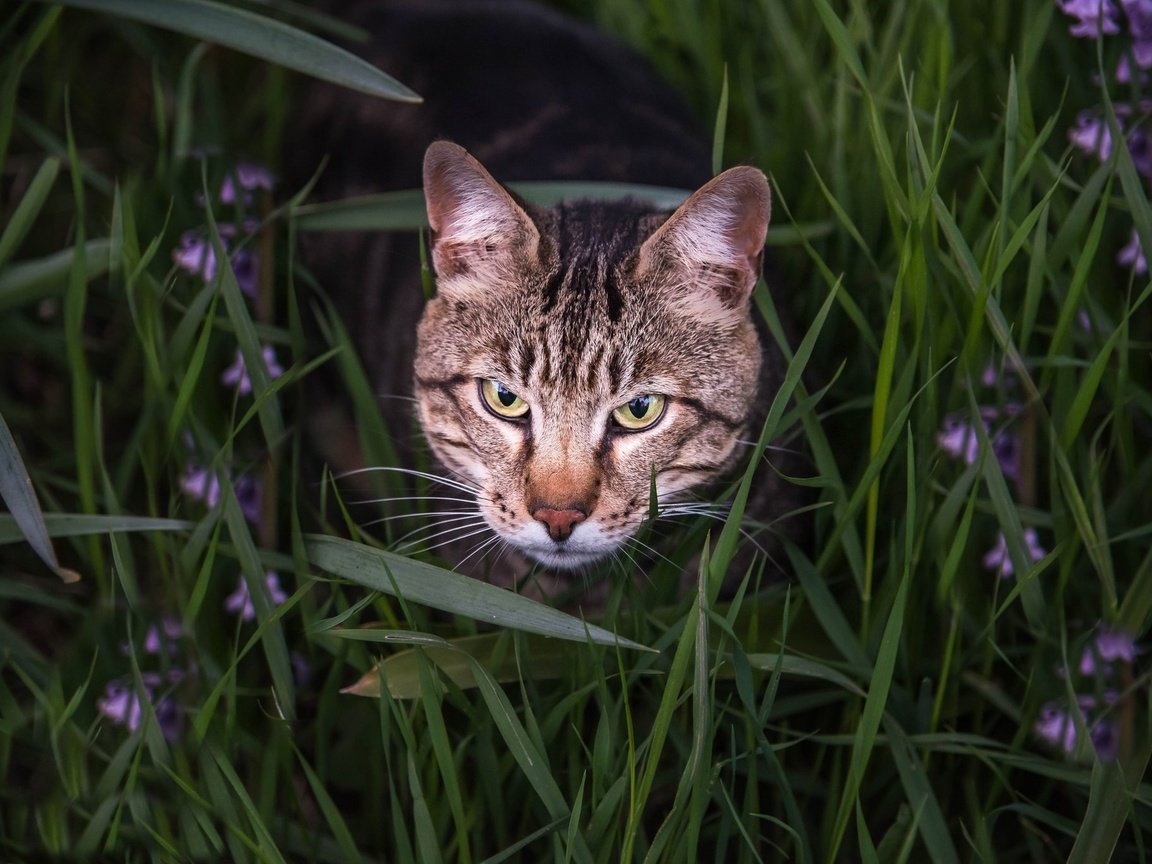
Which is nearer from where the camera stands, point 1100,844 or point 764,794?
point 1100,844

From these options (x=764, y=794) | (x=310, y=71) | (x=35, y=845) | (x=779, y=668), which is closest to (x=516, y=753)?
(x=779, y=668)

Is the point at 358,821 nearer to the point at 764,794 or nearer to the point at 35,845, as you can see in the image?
the point at 35,845

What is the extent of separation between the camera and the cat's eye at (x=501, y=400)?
6.85ft

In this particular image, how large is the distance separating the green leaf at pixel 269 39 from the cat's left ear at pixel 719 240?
56 centimetres

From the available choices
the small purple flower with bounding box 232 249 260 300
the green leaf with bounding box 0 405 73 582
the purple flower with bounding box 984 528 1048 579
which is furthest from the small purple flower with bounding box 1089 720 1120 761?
the small purple flower with bounding box 232 249 260 300

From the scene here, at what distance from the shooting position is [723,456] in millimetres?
2104

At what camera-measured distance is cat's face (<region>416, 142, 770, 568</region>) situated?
6.42 feet

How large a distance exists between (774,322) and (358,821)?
122 cm

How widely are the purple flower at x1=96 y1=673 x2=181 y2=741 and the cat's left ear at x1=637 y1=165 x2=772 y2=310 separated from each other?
1.17 m

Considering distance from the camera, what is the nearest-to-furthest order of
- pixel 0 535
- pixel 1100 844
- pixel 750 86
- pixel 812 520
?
pixel 1100 844 → pixel 0 535 → pixel 812 520 → pixel 750 86

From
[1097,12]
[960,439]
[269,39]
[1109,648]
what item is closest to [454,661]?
[960,439]

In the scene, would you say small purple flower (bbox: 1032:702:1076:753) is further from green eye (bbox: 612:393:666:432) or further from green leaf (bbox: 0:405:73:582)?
green leaf (bbox: 0:405:73:582)

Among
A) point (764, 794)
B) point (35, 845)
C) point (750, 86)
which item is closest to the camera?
point (35, 845)

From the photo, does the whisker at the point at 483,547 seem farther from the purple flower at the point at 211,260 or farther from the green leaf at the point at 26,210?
the green leaf at the point at 26,210
